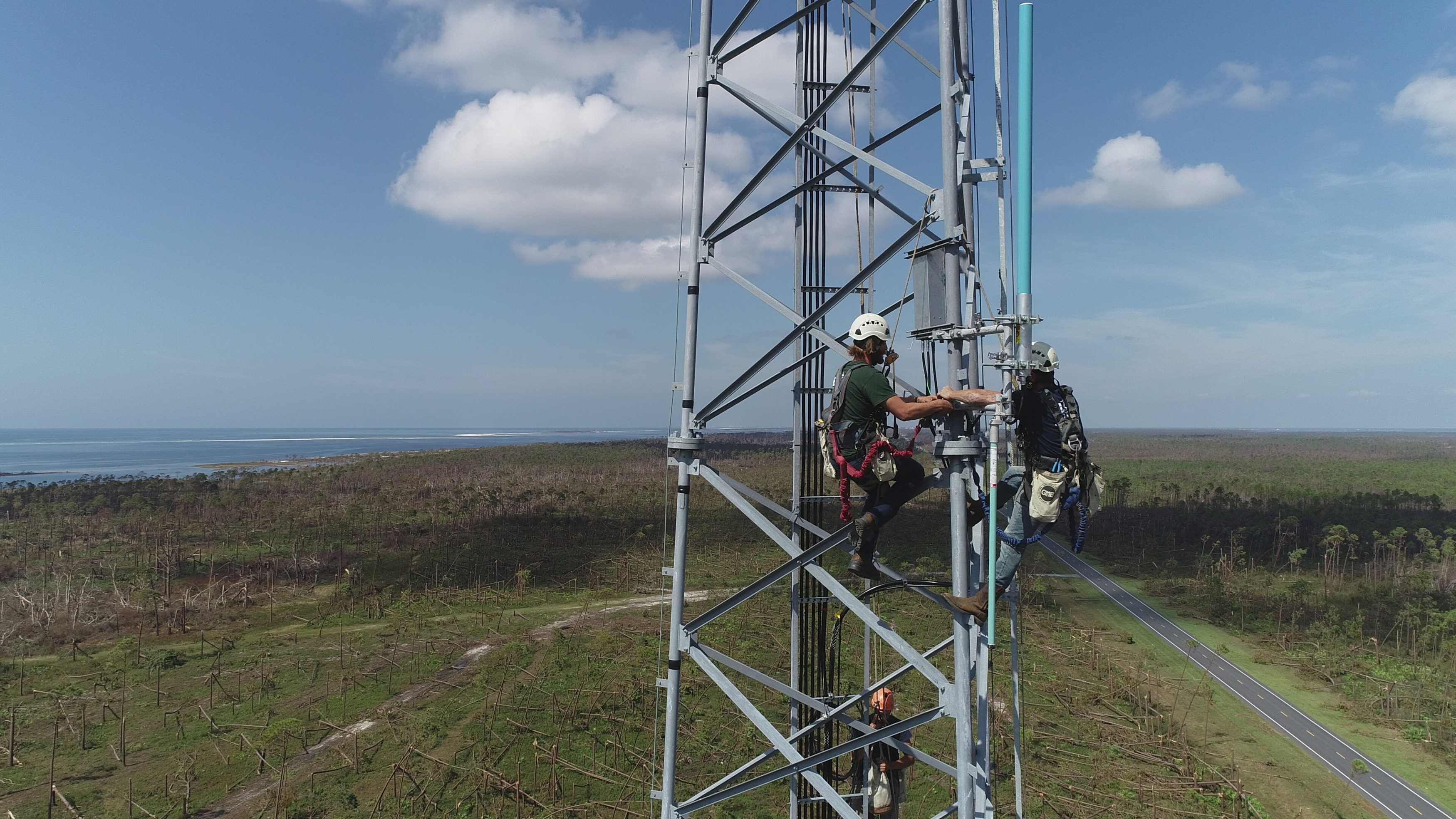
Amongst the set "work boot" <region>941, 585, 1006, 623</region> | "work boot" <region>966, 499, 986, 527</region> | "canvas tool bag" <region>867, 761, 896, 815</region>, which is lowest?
"canvas tool bag" <region>867, 761, 896, 815</region>

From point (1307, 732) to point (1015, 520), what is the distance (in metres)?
17.9

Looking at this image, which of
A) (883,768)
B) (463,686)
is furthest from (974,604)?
(463,686)

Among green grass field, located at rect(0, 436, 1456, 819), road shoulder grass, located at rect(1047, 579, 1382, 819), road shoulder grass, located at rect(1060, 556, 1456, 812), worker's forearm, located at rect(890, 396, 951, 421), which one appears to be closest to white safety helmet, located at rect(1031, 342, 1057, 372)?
worker's forearm, located at rect(890, 396, 951, 421)

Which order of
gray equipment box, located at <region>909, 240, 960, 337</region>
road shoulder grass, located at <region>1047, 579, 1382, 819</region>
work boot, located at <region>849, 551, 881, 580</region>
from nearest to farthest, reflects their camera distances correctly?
gray equipment box, located at <region>909, 240, 960, 337</region>, work boot, located at <region>849, 551, 881, 580</region>, road shoulder grass, located at <region>1047, 579, 1382, 819</region>

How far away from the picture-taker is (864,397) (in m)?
5.71

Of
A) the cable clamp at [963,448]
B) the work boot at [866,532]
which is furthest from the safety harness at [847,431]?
the cable clamp at [963,448]

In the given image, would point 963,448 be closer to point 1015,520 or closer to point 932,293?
point 932,293

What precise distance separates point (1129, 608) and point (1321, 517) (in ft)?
84.3

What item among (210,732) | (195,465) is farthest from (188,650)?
(195,465)

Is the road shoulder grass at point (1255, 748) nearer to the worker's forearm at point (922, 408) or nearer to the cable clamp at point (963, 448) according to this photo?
the cable clamp at point (963, 448)

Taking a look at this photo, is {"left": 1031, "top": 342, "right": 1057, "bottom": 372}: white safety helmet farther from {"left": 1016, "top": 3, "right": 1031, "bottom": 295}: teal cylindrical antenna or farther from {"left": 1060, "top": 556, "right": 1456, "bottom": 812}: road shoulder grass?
{"left": 1060, "top": 556, "right": 1456, "bottom": 812}: road shoulder grass

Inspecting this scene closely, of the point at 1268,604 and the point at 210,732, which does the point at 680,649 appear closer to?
the point at 210,732

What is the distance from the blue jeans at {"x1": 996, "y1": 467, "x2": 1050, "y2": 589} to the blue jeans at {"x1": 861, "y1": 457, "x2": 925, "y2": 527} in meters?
0.94

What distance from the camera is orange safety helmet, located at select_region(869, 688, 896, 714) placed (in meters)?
7.88
